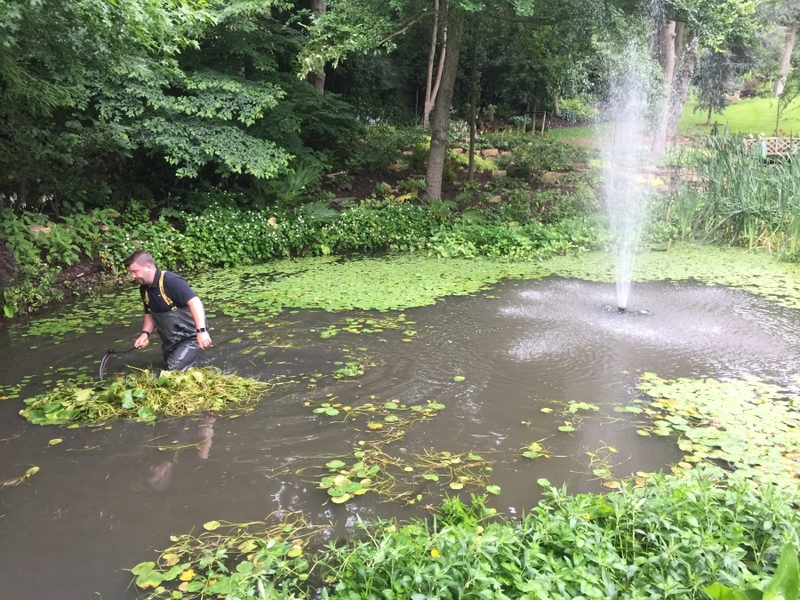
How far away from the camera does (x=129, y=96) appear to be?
27.3 feet

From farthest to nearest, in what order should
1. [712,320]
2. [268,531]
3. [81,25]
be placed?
[712,320], [81,25], [268,531]

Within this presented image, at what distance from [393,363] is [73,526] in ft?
8.83

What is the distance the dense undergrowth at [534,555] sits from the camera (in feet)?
6.82

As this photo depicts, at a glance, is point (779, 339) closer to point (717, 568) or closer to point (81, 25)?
point (717, 568)

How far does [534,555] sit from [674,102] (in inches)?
759

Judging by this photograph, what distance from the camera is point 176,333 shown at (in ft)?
15.3

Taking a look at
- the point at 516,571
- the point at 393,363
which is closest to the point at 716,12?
the point at 393,363

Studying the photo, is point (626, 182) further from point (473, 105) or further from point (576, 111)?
point (576, 111)

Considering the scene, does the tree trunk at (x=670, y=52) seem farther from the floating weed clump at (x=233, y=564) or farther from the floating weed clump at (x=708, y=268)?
the floating weed clump at (x=233, y=564)

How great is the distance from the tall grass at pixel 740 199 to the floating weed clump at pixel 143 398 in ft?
27.6

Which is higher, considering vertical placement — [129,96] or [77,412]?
[129,96]

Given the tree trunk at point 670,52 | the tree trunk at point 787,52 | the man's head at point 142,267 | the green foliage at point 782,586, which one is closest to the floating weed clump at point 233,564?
the green foliage at point 782,586

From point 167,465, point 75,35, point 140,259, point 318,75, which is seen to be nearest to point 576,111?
point 318,75

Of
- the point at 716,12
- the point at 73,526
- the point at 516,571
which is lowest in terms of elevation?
the point at 73,526
